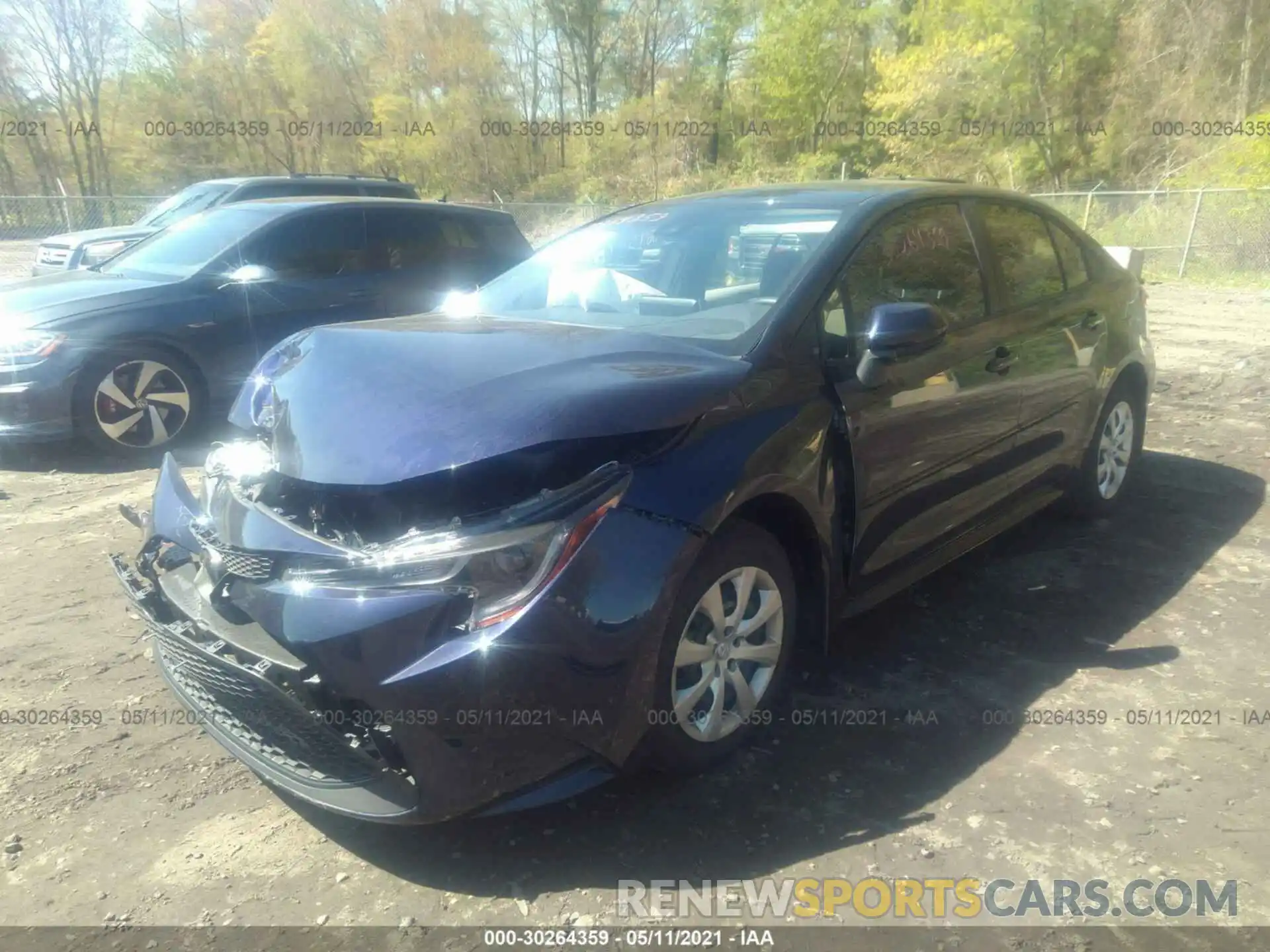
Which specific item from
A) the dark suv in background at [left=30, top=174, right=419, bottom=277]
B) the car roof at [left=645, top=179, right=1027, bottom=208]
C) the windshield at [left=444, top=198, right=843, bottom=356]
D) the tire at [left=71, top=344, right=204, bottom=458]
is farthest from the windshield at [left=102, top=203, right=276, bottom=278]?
the dark suv in background at [left=30, top=174, right=419, bottom=277]

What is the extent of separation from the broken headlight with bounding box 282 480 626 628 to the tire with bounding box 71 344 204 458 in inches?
175

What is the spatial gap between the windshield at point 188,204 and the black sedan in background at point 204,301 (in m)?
5.76

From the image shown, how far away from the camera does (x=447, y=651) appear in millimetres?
2115

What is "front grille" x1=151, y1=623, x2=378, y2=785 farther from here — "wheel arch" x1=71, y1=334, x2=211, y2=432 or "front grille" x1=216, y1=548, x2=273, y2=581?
"wheel arch" x1=71, y1=334, x2=211, y2=432

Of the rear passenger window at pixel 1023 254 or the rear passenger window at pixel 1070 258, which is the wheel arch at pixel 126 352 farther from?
the rear passenger window at pixel 1070 258

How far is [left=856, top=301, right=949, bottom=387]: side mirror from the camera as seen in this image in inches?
117

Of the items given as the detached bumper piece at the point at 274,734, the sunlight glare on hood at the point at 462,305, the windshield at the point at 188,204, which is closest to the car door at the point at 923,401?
the sunlight glare on hood at the point at 462,305

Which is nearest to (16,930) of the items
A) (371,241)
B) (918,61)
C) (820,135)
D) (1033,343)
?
(1033,343)

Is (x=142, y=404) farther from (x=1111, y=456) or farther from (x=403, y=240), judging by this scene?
(x=1111, y=456)

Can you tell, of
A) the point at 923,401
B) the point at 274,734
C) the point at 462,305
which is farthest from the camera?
the point at 462,305

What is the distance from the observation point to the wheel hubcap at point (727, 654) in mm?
2557

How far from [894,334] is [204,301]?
510cm

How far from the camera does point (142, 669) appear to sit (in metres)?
3.40

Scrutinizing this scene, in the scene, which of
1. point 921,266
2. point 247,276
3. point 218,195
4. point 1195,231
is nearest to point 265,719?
point 921,266
